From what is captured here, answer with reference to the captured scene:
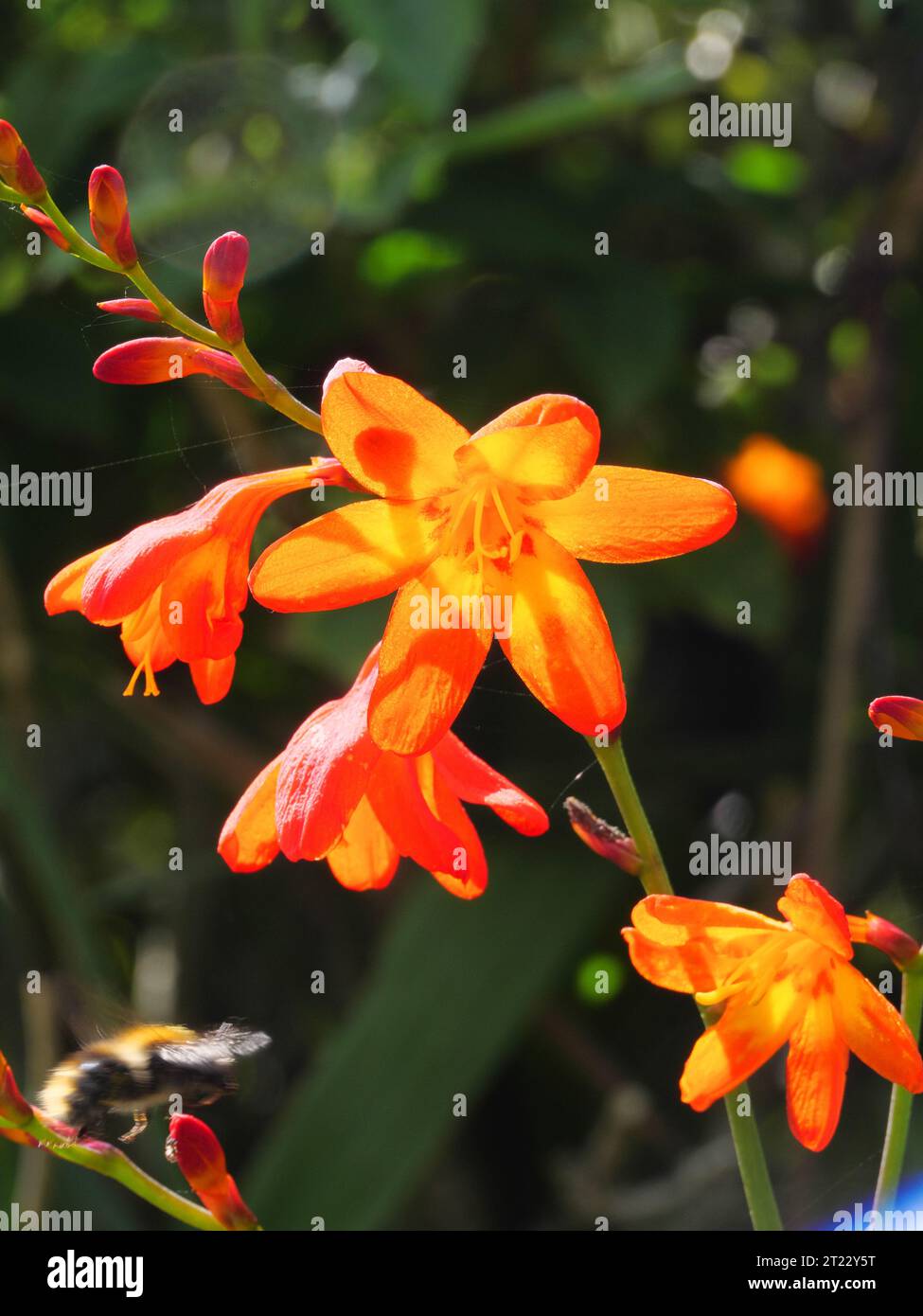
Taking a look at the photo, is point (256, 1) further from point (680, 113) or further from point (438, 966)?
point (438, 966)

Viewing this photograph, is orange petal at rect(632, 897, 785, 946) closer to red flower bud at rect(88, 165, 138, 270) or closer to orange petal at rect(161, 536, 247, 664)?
orange petal at rect(161, 536, 247, 664)

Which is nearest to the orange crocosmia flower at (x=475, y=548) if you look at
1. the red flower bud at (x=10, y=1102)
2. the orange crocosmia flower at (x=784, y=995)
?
the orange crocosmia flower at (x=784, y=995)

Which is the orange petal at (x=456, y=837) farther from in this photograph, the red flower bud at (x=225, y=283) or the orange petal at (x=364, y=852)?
the red flower bud at (x=225, y=283)

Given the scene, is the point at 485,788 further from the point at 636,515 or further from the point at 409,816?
the point at 636,515

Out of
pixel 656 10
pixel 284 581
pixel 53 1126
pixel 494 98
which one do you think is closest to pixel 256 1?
pixel 494 98

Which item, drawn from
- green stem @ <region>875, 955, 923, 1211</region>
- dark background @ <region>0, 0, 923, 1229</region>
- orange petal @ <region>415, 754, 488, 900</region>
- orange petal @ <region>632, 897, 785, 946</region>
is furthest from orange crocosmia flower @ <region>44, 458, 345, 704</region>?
dark background @ <region>0, 0, 923, 1229</region>
